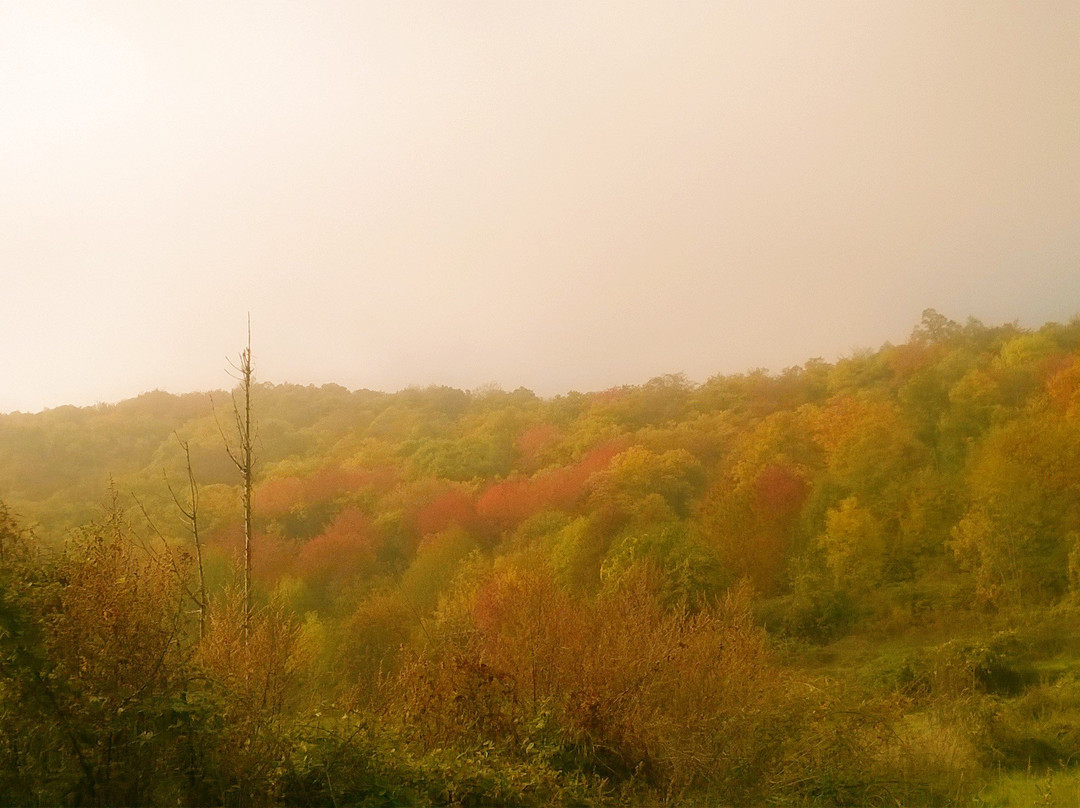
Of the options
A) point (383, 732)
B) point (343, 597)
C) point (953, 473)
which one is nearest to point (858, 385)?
point (953, 473)

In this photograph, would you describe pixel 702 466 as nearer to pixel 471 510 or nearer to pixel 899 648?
pixel 471 510

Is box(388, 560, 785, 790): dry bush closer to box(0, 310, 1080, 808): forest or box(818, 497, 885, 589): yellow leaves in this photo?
box(0, 310, 1080, 808): forest

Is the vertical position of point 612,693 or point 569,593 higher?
point 612,693

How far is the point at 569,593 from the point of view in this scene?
16.0m

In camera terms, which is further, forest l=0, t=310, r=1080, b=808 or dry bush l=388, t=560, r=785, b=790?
dry bush l=388, t=560, r=785, b=790

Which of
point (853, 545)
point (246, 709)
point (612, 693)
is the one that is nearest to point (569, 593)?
point (612, 693)

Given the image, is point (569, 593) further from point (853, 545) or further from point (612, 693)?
point (853, 545)

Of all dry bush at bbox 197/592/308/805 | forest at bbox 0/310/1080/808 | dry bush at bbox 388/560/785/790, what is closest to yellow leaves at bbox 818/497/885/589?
forest at bbox 0/310/1080/808

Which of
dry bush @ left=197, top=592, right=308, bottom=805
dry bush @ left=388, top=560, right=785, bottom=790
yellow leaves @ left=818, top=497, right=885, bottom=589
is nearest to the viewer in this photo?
dry bush @ left=197, top=592, right=308, bottom=805

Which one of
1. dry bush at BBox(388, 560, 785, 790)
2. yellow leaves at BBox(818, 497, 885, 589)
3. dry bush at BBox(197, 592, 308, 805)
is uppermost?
dry bush at BBox(197, 592, 308, 805)

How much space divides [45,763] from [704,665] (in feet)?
26.2

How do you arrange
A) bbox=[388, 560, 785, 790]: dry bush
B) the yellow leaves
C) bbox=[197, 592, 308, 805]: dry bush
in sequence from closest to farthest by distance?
bbox=[197, 592, 308, 805]: dry bush
bbox=[388, 560, 785, 790]: dry bush
the yellow leaves

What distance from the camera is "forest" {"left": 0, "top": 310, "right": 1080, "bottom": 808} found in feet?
19.4

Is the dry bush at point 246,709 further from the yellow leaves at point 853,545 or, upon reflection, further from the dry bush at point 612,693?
the yellow leaves at point 853,545
